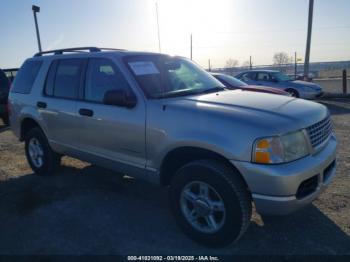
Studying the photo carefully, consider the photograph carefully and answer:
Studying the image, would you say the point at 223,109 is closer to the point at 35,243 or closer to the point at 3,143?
the point at 35,243

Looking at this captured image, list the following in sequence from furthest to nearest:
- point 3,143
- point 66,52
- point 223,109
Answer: point 3,143 → point 66,52 → point 223,109

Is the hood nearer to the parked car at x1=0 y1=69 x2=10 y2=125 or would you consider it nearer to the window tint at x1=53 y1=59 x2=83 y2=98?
the window tint at x1=53 y1=59 x2=83 y2=98

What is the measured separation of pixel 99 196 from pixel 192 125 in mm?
2118

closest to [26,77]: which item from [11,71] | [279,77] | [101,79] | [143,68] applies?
[101,79]

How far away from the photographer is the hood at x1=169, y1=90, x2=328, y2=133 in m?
2.93

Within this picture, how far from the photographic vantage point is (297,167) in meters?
2.83

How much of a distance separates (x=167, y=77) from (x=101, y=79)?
825mm

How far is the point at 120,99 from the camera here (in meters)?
3.55

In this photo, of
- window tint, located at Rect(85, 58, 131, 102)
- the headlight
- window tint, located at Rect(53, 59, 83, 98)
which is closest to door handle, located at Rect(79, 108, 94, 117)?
window tint, located at Rect(85, 58, 131, 102)

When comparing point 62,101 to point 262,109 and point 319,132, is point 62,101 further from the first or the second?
point 319,132

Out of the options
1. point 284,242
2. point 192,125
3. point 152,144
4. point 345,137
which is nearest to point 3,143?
point 152,144

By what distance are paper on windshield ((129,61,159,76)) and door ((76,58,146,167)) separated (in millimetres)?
165

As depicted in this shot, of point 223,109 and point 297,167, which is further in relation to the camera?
point 223,109

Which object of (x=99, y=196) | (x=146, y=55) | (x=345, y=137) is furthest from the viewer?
(x=345, y=137)
